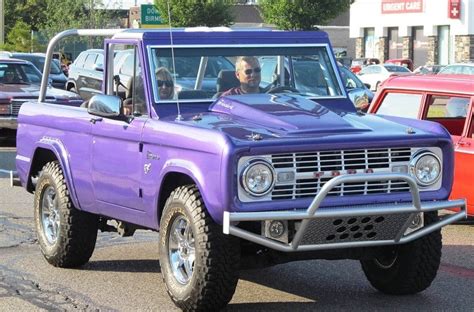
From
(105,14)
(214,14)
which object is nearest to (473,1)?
(214,14)

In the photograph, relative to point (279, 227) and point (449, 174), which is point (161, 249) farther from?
point (449, 174)

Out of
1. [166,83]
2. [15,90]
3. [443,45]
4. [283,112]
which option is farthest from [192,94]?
[443,45]

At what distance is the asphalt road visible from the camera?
7.59 m

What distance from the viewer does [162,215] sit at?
7.37 metres

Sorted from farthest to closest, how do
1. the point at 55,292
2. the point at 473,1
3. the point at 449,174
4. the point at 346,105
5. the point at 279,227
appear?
the point at 473,1 → the point at 346,105 → the point at 55,292 → the point at 449,174 → the point at 279,227

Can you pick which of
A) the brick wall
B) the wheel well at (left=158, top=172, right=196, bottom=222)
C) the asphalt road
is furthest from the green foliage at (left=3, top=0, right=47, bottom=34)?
the wheel well at (left=158, top=172, right=196, bottom=222)

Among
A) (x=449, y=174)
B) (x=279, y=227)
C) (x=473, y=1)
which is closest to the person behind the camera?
(x=279, y=227)

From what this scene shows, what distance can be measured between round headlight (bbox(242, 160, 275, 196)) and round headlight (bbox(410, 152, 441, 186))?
1046 millimetres

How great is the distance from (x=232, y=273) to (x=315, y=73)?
8.20ft

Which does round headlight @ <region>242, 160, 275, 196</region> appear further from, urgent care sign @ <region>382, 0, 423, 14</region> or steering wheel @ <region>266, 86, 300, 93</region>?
urgent care sign @ <region>382, 0, 423, 14</region>

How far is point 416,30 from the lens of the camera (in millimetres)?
65750

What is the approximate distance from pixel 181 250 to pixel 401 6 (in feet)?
199

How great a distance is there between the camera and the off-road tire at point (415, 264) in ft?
25.0

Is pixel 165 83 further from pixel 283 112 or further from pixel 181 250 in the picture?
pixel 181 250
